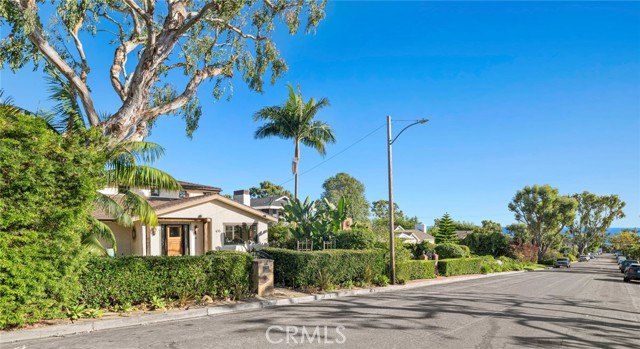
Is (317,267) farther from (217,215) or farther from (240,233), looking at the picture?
(240,233)

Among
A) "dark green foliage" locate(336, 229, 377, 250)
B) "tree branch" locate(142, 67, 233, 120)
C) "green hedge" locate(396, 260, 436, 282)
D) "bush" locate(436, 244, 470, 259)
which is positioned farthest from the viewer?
"bush" locate(436, 244, 470, 259)

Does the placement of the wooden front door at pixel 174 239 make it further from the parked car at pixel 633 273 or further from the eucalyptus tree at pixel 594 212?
the eucalyptus tree at pixel 594 212

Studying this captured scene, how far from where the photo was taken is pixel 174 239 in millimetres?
24656

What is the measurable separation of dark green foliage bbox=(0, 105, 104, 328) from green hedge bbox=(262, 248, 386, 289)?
8086 millimetres

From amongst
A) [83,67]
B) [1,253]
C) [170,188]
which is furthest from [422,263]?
[1,253]

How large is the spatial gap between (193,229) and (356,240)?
956 cm

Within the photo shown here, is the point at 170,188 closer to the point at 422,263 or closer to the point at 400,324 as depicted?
the point at 400,324

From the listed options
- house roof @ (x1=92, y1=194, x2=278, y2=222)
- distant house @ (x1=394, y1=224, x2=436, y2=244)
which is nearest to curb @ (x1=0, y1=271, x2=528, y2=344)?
house roof @ (x1=92, y1=194, x2=278, y2=222)

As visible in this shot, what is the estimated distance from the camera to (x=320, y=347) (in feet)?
27.2

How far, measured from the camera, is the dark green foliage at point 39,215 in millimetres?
9023

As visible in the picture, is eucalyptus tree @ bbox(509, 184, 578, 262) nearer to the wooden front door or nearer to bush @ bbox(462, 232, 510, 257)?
bush @ bbox(462, 232, 510, 257)

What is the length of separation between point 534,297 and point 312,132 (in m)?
20.2

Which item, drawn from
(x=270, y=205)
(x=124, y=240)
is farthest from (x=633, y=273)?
(x=124, y=240)

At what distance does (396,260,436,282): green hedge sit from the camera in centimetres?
2286
